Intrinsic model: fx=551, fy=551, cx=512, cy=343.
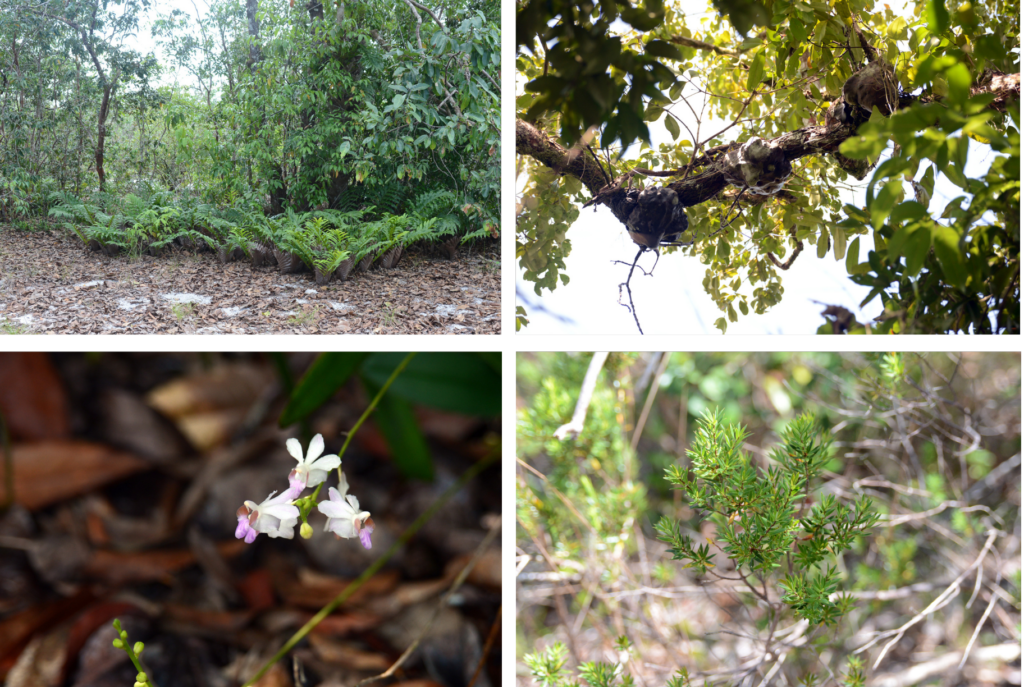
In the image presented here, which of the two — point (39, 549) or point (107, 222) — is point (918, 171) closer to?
point (107, 222)

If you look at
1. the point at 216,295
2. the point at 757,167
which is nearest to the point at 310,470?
the point at 216,295

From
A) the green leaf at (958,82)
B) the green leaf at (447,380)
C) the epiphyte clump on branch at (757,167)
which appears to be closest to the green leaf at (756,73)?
the epiphyte clump on branch at (757,167)

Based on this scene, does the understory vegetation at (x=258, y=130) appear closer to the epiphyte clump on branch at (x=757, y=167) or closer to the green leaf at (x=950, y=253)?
the epiphyte clump on branch at (x=757, y=167)

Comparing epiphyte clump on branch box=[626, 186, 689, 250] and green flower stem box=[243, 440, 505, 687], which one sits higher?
epiphyte clump on branch box=[626, 186, 689, 250]

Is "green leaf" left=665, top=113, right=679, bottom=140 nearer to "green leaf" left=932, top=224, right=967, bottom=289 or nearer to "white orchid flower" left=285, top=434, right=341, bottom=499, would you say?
"green leaf" left=932, top=224, right=967, bottom=289

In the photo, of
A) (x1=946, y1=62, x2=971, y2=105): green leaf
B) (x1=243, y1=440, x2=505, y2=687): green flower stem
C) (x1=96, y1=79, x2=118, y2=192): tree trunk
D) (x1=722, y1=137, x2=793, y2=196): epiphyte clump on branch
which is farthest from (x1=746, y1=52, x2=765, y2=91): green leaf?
(x1=96, y1=79, x2=118, y2=192): tree trunk

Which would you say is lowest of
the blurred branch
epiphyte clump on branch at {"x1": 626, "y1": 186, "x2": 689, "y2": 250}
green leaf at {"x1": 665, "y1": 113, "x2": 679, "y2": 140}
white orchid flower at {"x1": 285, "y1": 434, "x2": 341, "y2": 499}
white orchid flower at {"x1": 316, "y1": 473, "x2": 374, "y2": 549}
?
white orchid flower at {"x1": 316, "y1": 473, "x2": 374, "y2": 549}

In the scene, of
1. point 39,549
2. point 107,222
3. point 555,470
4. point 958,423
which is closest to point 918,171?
point 958,423
